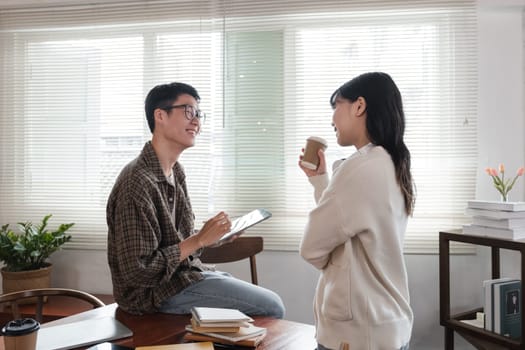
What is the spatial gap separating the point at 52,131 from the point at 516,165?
9.57 feet

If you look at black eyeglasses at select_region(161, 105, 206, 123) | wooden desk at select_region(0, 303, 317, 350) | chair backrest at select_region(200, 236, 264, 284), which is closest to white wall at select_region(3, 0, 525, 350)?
chair backrest at select_region(200, 236, 264, 284)

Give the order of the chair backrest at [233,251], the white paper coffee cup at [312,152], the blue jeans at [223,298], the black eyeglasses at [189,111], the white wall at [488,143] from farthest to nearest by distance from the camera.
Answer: the white wall at [488,143]
the chair backrest at [233,251]
the black eyeglasses at [189,111]
the blue jeans at [223,298]
the white paper coffee cup at [312,152]

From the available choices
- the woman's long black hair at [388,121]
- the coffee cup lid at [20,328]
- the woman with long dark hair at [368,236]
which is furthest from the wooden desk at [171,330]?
the woman's long black hair at [388,121]

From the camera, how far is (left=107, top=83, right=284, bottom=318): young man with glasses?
164 centimetres

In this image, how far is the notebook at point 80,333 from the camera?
1329mm

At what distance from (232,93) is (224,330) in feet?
5.80

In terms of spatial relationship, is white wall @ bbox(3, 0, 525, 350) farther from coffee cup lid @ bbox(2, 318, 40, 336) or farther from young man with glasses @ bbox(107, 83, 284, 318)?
coffee cup lid @ bbox(2, 318, 40, 336)

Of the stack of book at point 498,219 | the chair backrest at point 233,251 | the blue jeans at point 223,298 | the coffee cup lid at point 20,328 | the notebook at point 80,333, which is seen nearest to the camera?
the coffee cup lid at point 20,328

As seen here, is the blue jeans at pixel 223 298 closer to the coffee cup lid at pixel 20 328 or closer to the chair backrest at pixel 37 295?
the chair backrest at pixel 37 295

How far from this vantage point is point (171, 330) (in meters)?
1.51

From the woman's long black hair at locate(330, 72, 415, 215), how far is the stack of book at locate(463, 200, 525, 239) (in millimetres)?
1079

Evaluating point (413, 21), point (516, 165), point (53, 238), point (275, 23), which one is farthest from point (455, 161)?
point (53, 238)

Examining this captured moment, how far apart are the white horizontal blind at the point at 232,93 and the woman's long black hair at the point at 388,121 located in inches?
57.4

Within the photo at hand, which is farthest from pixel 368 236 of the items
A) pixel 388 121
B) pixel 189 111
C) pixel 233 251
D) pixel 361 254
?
pixel 233 251
